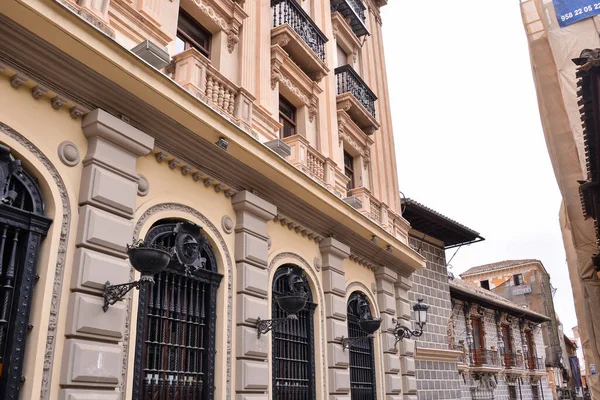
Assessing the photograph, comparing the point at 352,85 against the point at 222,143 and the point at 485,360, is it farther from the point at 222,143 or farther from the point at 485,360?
the point at 485,360

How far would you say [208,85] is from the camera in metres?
8.14

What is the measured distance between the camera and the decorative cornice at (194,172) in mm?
7166

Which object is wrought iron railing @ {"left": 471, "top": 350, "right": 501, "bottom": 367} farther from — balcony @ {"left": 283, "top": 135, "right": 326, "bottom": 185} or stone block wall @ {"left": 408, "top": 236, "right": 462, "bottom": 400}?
balcony @ {"left": 283, "top": 135, "right": 326, "bottom": 185}

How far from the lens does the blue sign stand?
12.2 metres

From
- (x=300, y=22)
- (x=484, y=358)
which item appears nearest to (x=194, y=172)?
(x=300, y=22)

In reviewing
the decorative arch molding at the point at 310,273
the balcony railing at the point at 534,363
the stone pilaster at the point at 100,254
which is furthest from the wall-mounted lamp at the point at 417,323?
the balcony railing at the point at 534,363

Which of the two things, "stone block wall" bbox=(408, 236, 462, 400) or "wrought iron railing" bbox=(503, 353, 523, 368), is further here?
"wrought iron railing" bbox=(503, 353, 523, 368)

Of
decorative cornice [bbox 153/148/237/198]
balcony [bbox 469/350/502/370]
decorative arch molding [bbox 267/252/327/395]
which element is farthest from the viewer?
balcony [bbox 469/350/502/370]

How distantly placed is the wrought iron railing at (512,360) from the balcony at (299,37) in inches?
711

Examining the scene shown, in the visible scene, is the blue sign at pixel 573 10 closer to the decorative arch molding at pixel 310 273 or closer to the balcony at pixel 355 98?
the balcony at pixel 355 98

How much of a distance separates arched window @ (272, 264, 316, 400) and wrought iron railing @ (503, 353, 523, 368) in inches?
697

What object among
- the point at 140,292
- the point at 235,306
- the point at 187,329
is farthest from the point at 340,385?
the point at 140,292

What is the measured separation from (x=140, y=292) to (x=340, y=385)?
4720mm

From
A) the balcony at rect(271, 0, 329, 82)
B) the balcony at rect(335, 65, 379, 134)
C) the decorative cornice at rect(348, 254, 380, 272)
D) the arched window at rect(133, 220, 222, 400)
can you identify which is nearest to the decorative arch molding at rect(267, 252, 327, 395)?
the arched window at rect(133, 220, 222, 400)
